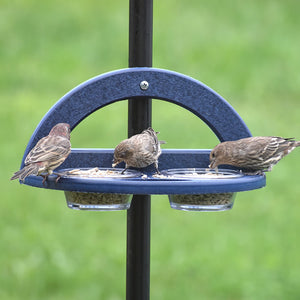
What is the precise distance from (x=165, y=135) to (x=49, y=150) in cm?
840

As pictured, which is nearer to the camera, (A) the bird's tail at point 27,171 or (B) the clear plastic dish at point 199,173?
(A) the bird's tail at point 27,171

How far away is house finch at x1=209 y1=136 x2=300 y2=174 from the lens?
4.30 m

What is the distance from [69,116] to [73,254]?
4882 mm

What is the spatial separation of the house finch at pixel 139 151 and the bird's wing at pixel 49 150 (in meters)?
0.35

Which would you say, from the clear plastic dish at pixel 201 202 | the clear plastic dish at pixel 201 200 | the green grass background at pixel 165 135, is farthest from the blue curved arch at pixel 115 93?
the green grass background at pixel 165 135

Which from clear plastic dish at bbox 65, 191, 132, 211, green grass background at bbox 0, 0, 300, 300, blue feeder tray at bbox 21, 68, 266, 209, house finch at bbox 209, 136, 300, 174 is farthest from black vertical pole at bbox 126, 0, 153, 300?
green grass background at bbox 0, 0, 300, 300

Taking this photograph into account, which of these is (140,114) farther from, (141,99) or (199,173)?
(199,173)

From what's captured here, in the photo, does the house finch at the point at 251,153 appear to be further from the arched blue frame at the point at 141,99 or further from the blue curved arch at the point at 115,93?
the blue curved arch at the point at 115,93

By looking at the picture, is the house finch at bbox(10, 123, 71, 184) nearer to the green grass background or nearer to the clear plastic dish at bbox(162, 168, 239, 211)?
the clear plastic dish at bbox(162, 168, 239, 211)

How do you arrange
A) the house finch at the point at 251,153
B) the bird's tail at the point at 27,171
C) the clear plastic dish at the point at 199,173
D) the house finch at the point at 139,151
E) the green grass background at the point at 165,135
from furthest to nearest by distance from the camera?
the green grass background at the point at 165,135
the house finch at the point at 251,153
the house finch at the point at 139,151
the clear plastic dish at the point at 199,173
the bird's tail at the point at 27,171

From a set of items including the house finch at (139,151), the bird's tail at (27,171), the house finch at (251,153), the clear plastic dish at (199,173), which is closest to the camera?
the bird's tail at (27,171)

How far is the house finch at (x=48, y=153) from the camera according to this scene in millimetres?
3867

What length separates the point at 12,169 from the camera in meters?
11.4

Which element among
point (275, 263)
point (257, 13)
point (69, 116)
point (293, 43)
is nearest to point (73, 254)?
point (275, 263)
